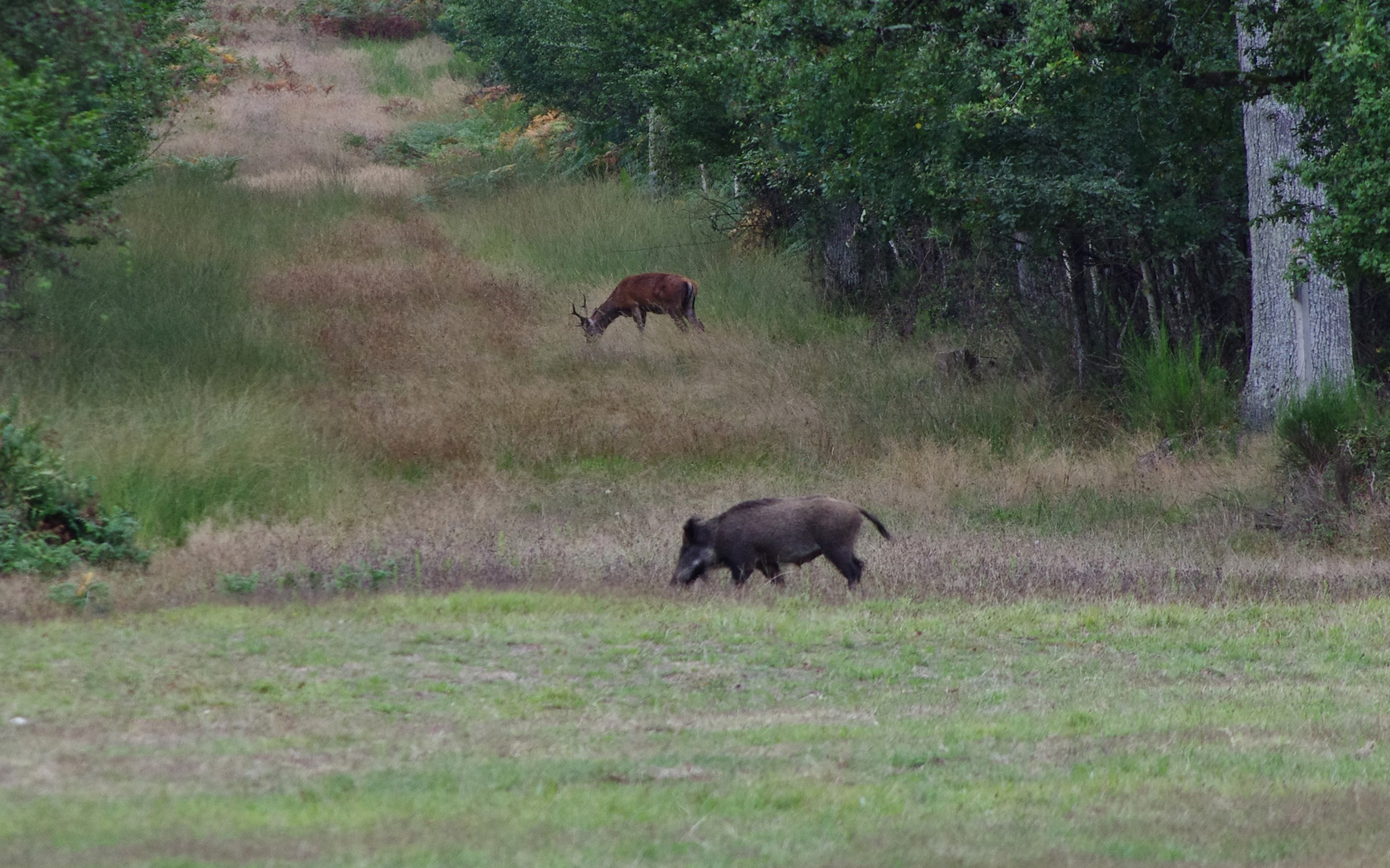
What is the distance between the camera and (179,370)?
1909 centimetres

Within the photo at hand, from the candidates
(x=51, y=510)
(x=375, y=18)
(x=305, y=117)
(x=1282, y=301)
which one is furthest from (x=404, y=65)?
(x=51, y=510)

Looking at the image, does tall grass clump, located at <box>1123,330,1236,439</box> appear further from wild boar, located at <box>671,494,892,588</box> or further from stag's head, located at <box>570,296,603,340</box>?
stag's head, located at <box>570,296,603,340</box>

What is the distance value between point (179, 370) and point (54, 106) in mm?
5894

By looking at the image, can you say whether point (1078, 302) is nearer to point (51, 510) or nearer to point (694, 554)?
point (694, 554)

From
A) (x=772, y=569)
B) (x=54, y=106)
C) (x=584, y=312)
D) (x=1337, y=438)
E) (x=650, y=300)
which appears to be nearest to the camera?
(x=772, y=569)

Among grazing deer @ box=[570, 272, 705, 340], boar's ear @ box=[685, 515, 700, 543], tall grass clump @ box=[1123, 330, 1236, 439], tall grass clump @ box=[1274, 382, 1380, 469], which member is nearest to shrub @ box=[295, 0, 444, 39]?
grazing deer @ box=[570, 272, 705, 340]

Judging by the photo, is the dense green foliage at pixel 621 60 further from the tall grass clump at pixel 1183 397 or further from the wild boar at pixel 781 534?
the wild boar at pixel 781 534

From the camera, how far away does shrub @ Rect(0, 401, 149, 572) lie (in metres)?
11.4

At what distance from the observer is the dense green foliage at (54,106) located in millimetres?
12625

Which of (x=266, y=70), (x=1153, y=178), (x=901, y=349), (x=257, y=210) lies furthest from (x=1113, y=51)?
(x=266, y=70)

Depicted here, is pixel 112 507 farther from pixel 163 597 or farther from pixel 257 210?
pixel 257 210

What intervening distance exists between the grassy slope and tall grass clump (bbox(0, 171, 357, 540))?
13.4 feet

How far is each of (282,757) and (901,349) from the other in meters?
17.1

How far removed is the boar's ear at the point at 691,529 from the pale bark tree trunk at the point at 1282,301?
7940 millimetres
